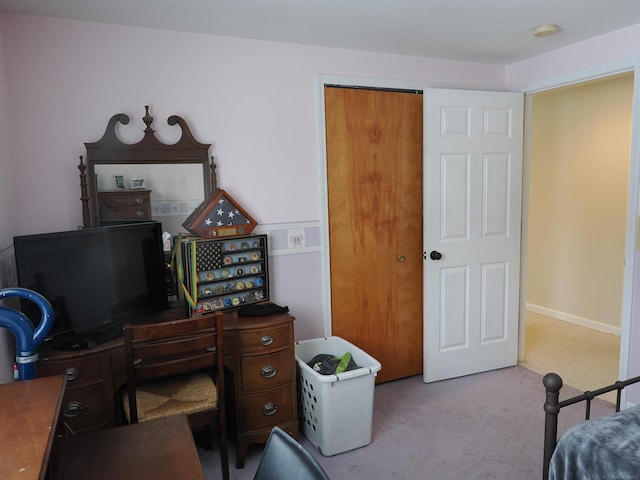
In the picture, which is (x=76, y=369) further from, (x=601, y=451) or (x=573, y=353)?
(x=573, y=353)

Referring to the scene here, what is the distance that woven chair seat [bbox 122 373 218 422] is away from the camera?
2.04 meters

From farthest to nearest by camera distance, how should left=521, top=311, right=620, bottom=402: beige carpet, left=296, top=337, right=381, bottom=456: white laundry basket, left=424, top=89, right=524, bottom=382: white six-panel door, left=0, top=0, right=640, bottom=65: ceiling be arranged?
left=521, top=311, right=620, bottom=402: beige carpet → left=424, top=89, right=524, bottom=382: white six-panel door → left=296, top=337, right=381, bottom=456: white laundry basket → left=0, top=0, right=640, bottom=65: ceiling

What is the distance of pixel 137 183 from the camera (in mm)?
2465

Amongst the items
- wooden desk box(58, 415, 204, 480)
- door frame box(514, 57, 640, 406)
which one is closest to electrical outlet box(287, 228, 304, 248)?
wooden desk box(58, 415, 204, 480)

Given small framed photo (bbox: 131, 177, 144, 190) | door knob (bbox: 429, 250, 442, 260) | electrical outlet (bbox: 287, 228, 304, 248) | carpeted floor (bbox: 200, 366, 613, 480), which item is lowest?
carpeted floor (bbox: 200, 366, 613, 480)

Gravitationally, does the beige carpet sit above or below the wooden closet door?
below

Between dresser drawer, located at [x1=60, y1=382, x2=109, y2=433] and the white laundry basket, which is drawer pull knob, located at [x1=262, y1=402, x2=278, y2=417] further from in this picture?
dresser drawer, located at [x1=60, y1=382, x2=109, y2=433]

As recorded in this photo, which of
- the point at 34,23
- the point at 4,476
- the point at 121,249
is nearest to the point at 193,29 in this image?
the point at 34,23

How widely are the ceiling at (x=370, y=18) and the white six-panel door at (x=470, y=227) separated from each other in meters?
0.46

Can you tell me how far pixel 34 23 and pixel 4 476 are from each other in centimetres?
221

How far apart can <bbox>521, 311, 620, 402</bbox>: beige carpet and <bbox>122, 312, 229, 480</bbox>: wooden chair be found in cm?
250

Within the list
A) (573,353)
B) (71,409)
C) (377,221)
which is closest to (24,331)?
(71,409)

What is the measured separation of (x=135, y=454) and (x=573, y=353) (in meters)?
3.60

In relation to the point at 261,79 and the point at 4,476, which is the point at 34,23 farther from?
the point at 4,476
